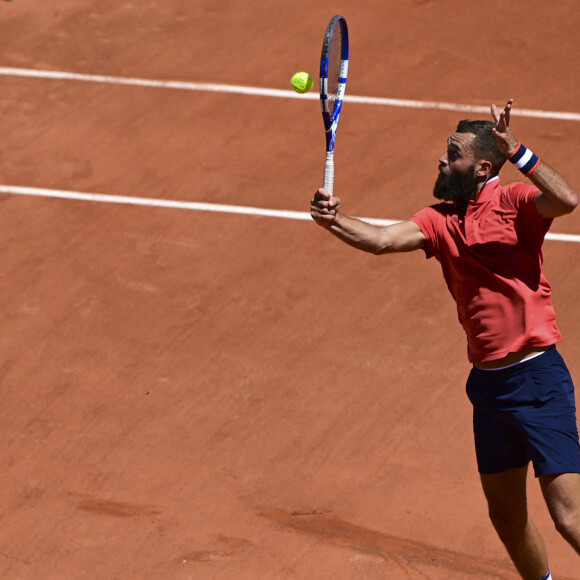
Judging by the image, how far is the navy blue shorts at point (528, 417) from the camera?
611 cm

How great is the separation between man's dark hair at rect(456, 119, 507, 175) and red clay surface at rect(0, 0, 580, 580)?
2.54 metres

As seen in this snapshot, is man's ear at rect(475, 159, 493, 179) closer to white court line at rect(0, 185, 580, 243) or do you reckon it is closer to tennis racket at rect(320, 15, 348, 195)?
tennis racket at rect(320, 15, 348, 195)

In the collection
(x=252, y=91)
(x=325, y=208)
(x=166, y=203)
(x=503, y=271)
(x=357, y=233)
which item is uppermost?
(x=325, y=208)

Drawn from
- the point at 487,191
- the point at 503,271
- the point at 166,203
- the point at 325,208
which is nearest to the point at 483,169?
the point at 487,191

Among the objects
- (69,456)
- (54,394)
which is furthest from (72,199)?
(69,456)

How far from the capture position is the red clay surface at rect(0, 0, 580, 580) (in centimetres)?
760

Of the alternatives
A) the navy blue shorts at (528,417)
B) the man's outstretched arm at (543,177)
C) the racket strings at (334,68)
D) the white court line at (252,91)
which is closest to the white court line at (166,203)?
the white court line at (252,91)

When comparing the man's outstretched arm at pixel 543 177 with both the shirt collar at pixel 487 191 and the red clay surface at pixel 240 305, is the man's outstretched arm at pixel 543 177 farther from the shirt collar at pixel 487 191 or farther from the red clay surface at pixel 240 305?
the red clay surface at pixel 240 305

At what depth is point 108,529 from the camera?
759 centimetres

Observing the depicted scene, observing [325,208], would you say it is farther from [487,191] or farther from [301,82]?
[301,82]

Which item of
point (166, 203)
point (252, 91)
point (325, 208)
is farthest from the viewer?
point (252, 91)

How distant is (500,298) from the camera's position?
20.5 feet

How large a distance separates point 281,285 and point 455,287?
3.47 meters

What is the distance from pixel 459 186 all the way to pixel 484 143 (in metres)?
0.26
